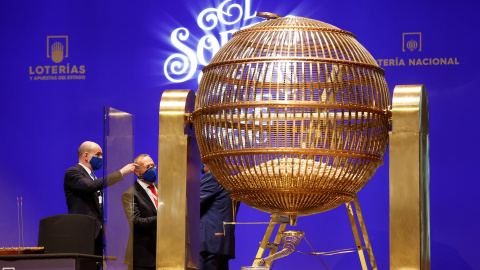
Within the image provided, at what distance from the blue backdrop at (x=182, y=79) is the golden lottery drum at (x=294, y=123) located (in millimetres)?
3439

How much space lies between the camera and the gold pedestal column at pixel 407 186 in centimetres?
210

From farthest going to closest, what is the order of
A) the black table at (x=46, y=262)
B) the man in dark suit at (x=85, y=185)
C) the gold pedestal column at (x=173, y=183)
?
the man in dark suit at (x=85, y=185) → the black table at (x=46, y=262) → the gold pedestal column at (x=173, y=183)

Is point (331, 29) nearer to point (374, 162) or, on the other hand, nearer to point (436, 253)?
point (374, 162)

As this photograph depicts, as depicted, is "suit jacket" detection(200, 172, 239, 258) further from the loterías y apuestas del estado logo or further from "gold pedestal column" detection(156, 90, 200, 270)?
"gold pedestal column" detection(156, 90, 200, 270)

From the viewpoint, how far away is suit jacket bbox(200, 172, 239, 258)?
508cm

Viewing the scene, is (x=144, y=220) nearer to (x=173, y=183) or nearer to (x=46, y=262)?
(x=46, y=262)

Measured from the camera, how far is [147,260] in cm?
446

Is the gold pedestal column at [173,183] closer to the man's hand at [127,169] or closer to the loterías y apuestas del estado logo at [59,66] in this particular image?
the man's hand at [127,169]

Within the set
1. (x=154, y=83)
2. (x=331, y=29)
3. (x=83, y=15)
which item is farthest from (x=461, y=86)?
(x=331, y=29)

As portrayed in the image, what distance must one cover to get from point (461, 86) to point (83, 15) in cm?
296

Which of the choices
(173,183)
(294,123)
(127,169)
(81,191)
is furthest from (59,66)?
(294,123)

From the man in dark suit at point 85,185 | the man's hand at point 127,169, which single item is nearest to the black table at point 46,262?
the man's hand at point 127,169

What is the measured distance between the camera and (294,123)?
7.04 feet

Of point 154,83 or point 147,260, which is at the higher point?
point 154,83
